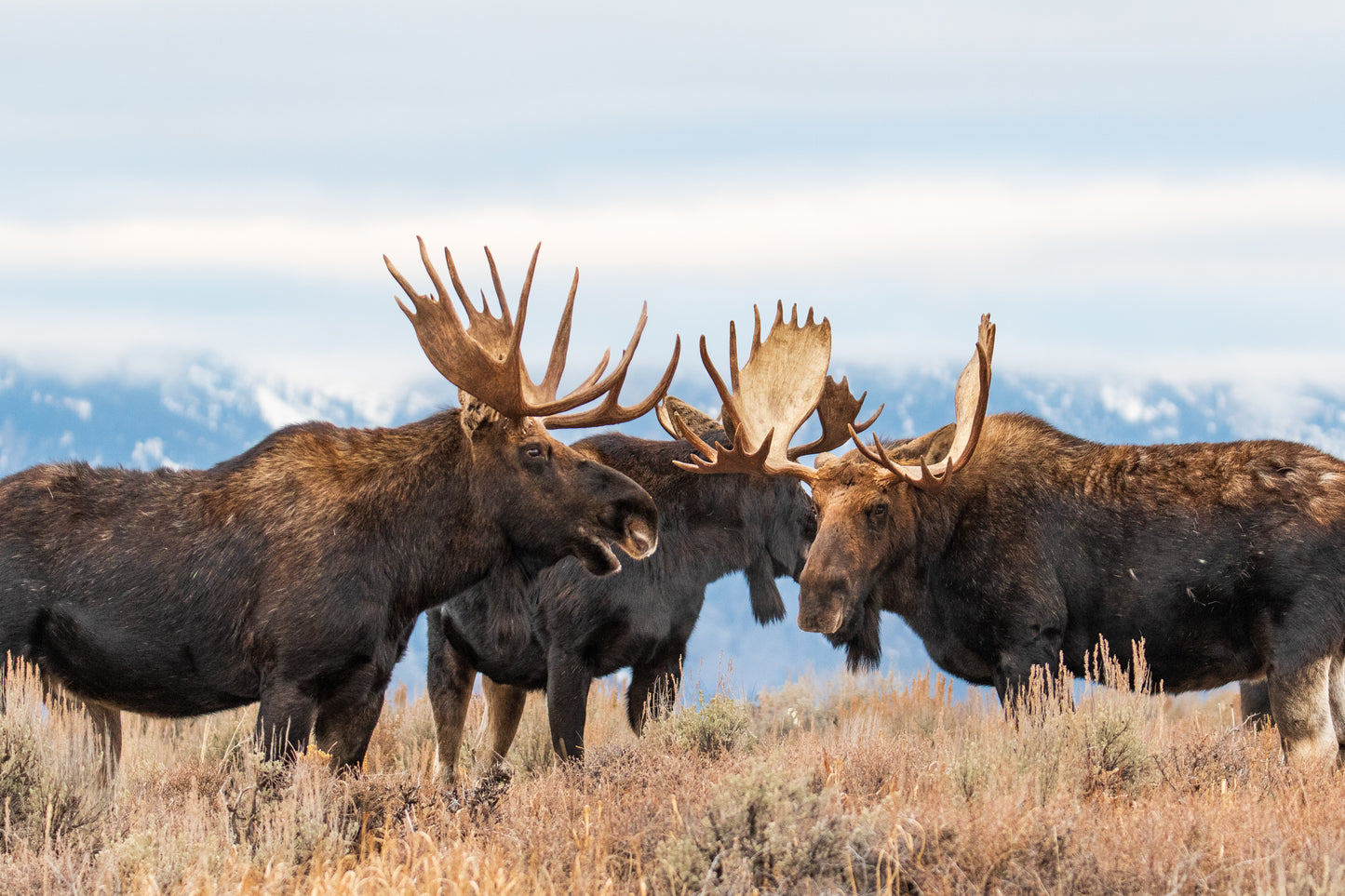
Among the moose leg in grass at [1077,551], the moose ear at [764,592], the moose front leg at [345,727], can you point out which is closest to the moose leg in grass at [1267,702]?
the moose leg in grass at [1077,551]

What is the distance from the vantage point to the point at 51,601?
6.70 metres

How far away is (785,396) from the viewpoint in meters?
8.79

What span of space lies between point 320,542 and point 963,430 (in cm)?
377

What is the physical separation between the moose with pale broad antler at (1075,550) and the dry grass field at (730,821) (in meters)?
0.57

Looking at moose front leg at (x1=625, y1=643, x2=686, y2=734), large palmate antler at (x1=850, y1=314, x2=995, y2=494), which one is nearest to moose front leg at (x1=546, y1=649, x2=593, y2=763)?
moose front leg at (x1=625, y1=643, x2=686, y2=734)

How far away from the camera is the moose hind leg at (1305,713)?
720cm

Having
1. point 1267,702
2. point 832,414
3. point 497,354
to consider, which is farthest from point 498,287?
point 1267,702

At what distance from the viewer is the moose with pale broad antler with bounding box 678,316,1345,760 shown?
24.7ft

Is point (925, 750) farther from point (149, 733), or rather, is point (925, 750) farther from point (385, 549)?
point (149, 733)

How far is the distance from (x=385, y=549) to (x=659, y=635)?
201cm

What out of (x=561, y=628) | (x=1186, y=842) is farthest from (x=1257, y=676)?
(x=561, y=628)

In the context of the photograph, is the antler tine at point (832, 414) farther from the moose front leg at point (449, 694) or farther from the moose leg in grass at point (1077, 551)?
the moose front leg at point (449, 694)

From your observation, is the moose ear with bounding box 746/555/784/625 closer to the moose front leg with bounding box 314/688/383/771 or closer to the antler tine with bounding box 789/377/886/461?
the antler tine with bounding box 789/377/886/461

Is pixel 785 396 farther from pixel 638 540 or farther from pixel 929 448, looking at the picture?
pixel 638 540
